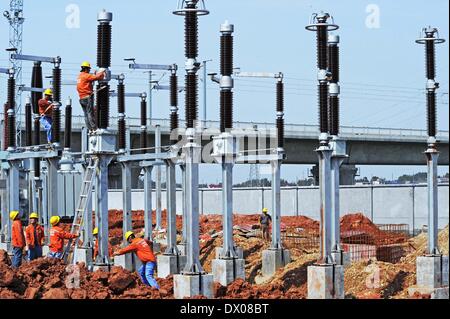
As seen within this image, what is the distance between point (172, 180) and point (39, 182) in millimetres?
7106

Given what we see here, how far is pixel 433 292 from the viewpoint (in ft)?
62.7

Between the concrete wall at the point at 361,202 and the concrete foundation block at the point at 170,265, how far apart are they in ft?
38.1

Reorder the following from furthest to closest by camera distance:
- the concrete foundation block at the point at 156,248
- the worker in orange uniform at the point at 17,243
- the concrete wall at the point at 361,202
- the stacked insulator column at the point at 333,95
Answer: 1. the concrete wall at the point at 361,202
2. the concrete foundation block at the point at 156,248
3. the worker in orange uniform at the point at 17,243
4. the stacked insulator column at the point at 333,95

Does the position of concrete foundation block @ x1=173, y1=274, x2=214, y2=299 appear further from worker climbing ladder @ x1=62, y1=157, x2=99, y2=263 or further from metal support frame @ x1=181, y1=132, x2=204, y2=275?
worker climbing ladder @ x1=62, y1=157, x2=99, y2=263

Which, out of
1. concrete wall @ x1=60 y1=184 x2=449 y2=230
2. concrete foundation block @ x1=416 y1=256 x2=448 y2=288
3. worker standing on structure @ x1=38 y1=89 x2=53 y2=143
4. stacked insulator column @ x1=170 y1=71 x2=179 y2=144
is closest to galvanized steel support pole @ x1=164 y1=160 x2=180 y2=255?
stacked insulator column @ x1=170 y1=71 x2=179 y2=144

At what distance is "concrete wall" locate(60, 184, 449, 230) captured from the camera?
3731 cm

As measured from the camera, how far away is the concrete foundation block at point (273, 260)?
23688 mm

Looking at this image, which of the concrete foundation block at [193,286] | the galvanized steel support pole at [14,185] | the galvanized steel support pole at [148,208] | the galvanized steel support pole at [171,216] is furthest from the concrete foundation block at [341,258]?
the galvanized steel support pole at [14,185]

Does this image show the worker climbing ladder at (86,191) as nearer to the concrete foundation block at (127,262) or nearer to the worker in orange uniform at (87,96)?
the worker in orange uniform at (87,96)

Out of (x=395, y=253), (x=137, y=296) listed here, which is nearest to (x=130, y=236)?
(x=137, y=296)

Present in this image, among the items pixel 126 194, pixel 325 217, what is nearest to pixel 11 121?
pixel 126 194

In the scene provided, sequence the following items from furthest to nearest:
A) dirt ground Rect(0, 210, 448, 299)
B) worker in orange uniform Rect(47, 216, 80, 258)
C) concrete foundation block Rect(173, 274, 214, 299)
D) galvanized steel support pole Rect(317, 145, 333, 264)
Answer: worker in orange uniform Rect(47, 216, 80, 258), galvanized steel support pole Rect(317, 145, 333, 264), dirt ground Rect(0, 210, 448, 299), concrete foundation block Rect(173, 274, 214, 299)

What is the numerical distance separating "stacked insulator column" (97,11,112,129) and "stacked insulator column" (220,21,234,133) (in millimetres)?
2308

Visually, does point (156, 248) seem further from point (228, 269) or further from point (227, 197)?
point (227, 197)
